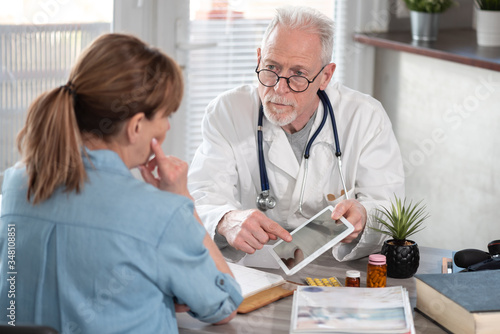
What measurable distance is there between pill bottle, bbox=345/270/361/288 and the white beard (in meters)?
0.63

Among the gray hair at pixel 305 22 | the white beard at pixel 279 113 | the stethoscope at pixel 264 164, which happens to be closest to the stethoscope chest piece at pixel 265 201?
the stethoscope at pixel 264 164

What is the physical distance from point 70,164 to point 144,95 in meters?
0.18

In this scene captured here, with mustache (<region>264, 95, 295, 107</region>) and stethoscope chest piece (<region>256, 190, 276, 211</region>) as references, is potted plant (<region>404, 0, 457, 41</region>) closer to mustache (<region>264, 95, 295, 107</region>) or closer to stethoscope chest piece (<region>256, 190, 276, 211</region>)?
mustache (<region>264, 95, 295, 107</region>)

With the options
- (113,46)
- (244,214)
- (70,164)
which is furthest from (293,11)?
(70,164)

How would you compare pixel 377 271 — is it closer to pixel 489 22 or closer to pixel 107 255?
pixel 107 255

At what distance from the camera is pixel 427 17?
3.37m

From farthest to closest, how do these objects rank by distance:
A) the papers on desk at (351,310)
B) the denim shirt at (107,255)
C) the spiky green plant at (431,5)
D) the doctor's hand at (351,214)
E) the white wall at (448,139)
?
the spiky green plant at (431,5) < the white wall at (448,139) < the doctor's hand at (351,214) < the papers on desk at (351,310) < the denim shirt at (107,255)

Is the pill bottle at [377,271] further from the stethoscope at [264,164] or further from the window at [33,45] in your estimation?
the window at [33,45]

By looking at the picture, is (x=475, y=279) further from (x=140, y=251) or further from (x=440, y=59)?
(x=440, y=59)

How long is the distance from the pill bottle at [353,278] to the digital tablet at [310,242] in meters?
0.08

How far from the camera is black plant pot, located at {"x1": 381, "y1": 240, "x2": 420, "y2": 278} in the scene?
1.69 metres

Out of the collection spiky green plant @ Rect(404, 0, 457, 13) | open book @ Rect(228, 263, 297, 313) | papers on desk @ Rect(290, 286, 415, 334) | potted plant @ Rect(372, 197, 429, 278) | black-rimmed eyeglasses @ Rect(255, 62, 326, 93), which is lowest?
open book @ Rect(228, 263, 297, 313)

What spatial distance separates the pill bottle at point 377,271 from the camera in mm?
1611

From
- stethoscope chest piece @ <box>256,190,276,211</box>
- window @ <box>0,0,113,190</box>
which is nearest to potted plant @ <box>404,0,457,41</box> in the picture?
window @ <box>0,0,113,190</box>
